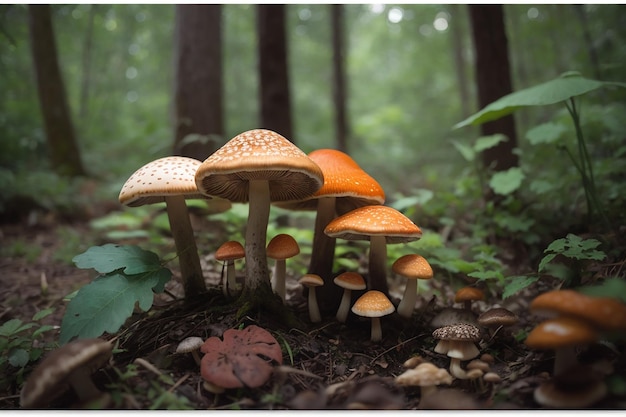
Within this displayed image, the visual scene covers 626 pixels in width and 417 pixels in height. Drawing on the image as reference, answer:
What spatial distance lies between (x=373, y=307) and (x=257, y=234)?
0.99 meters

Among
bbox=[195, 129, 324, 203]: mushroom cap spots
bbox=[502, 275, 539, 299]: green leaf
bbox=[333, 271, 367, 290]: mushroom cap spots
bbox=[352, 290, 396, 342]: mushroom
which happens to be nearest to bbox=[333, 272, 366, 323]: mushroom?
bbox=[333, 271, 367, 290]: mushroom cap spots

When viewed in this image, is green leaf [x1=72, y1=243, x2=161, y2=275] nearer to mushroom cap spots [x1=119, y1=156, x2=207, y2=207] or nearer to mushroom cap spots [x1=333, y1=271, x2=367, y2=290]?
mushroom cap spots [x1=119, y1=156, x2=207, y2=207]

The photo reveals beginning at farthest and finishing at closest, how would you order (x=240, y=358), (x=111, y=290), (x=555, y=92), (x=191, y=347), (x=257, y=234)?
(x=555, y=92) → (x=257, y=234) → (x=111, y=290) → (x=191, y=347) → (x=240, y=358)

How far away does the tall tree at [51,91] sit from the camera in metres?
8.19

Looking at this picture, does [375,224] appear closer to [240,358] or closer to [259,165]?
[259,165]

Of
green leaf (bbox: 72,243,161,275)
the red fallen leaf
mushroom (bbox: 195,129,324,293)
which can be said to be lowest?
the red fallen leaf

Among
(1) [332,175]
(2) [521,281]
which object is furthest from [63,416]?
(2) [521,281]

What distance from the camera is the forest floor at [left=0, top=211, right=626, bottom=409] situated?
6.02ft

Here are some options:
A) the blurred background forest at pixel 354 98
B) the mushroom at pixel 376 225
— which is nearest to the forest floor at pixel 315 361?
the mushroom at pixel 376 225

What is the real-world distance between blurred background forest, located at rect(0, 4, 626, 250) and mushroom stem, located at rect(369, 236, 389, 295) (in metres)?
1.44

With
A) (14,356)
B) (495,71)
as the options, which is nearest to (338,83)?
(495,71)

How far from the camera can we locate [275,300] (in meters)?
2.69

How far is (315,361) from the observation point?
2.35 metres

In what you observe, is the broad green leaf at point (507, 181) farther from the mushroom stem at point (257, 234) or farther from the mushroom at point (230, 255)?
the mushroom at point (230, 255)
